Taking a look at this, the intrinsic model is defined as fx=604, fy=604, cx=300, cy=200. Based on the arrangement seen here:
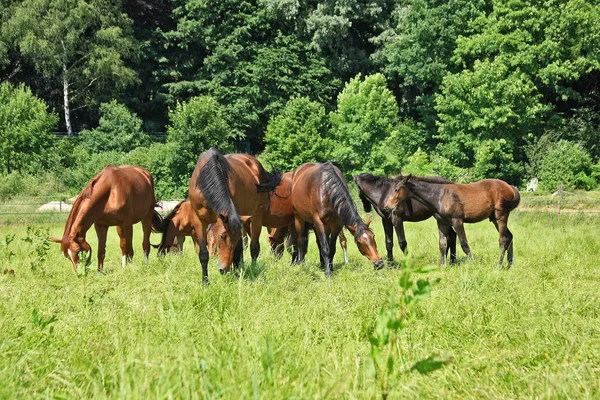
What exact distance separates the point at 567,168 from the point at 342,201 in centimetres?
2601

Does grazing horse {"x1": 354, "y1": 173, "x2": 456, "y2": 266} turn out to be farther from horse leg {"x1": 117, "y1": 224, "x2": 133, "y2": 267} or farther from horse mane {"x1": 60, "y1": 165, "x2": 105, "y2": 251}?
horse mane {"x1": 60, "y1": 165, "x2": 105, "y2": 251}

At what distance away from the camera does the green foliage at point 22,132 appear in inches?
1244

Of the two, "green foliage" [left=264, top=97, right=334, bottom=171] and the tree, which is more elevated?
the tree

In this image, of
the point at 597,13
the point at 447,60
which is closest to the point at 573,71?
the point at 597,13

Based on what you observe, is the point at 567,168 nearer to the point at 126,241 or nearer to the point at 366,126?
the point at 366,126

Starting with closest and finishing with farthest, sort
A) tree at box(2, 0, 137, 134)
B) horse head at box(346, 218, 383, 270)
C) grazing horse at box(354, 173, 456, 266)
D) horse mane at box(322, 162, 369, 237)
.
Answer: horse head at box(346, 218, 383, 270) < horse mane at box(322, 162, 369, 237) < grazing horse at box(354, 173, 456, 266) < tree at box(2, 0, 137, 134)

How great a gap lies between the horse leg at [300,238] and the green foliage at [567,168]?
78.9 ft

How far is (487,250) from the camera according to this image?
11930mm

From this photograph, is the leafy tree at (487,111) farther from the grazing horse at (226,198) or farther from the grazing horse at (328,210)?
the grazing horse at (226,198)

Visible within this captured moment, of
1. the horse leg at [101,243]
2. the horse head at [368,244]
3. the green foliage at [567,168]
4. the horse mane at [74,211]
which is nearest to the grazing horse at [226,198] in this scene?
the horse head at [368,244]

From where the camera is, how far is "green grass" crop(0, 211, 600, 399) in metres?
3.05

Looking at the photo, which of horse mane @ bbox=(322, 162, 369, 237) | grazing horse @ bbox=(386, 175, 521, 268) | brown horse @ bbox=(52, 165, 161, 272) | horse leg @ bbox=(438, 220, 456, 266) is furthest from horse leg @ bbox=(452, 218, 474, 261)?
brown horse @ bbox=(52, 165, 161, 272)

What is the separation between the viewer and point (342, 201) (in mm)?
8891

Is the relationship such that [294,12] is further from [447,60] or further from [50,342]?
[50,342]
